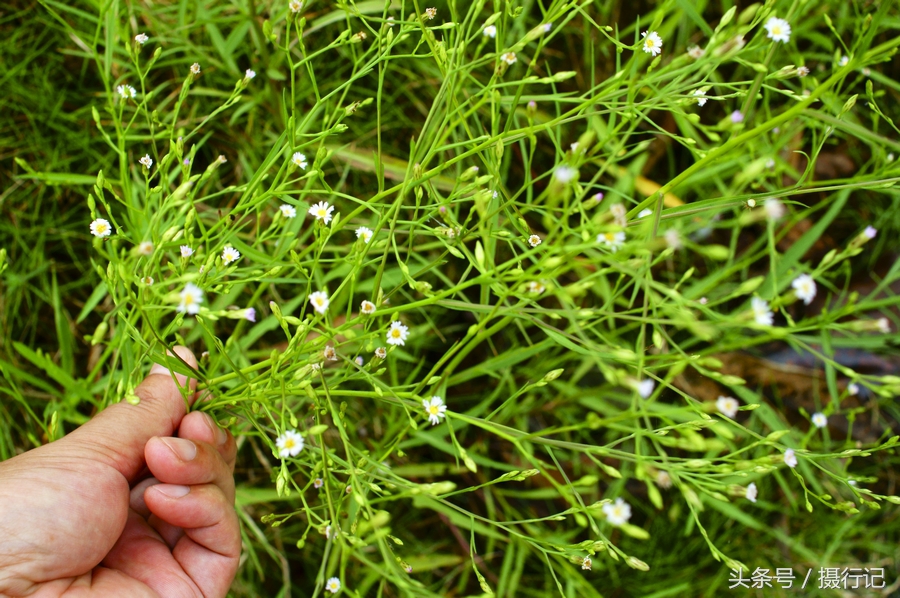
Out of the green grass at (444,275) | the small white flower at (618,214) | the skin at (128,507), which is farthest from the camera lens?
the green grass at (444,275)

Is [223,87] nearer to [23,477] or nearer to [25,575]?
[23,477]

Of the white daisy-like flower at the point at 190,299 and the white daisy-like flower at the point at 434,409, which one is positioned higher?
the white daisy-like flower at the point at 190,299

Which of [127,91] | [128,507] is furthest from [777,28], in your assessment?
[128,507]

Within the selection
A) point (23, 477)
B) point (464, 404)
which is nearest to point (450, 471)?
point (464, 404)

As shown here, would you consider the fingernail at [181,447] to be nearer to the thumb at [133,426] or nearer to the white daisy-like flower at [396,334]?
the thumb at [133,426]

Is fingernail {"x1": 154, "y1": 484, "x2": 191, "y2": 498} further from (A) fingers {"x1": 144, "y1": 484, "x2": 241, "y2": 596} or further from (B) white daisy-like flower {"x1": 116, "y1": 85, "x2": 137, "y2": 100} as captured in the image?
(B) white daisy-like flower {"x1": 116, "y1": 85, "x2": 137, "y2": 100}

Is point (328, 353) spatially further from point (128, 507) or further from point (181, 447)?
point (128, 507)

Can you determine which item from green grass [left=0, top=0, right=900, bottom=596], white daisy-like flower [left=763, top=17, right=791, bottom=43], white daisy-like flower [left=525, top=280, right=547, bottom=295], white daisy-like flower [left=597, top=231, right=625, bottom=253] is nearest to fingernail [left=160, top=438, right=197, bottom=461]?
green grass [left=0, top=0, right=900, bottom=596]

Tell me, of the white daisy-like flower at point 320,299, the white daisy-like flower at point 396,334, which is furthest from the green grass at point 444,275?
the white daisy-like flower at point 320,299
